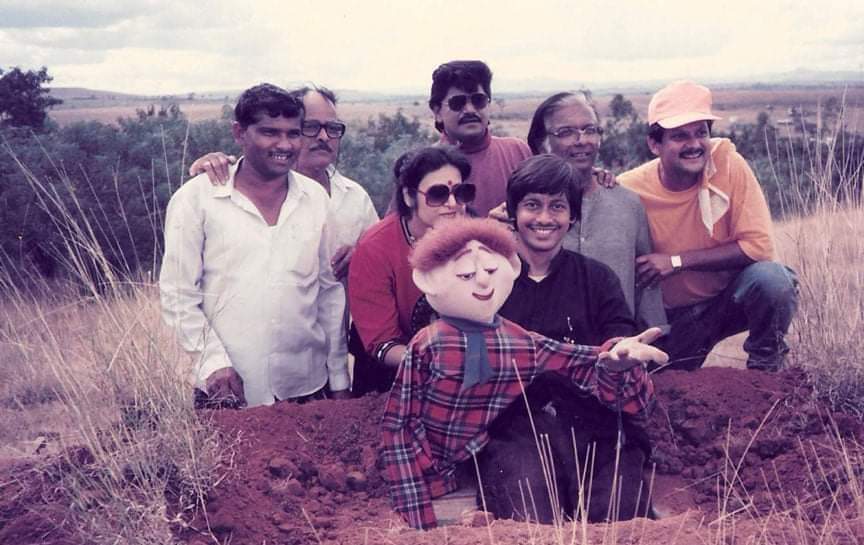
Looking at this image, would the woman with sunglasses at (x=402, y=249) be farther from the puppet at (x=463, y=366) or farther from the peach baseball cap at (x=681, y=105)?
the peach baseball cap at (x=681, y=105)

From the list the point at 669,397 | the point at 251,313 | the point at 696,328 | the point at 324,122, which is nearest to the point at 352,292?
Result: the point at 251,313

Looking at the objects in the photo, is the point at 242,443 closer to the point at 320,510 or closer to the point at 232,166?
the point at 320,510

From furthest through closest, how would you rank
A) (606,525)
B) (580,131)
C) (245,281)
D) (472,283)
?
(580,131) → (245,281) → (472,283) → (606,525)

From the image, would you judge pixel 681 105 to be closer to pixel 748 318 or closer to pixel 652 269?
pixel 652 269

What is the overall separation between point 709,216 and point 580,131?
0.89 metres

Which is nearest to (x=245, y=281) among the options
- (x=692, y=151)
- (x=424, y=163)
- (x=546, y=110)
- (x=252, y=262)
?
(x=252, y=262)

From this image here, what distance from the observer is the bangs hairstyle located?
360 cm

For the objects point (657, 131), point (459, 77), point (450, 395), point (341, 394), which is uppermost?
point (459, 77)

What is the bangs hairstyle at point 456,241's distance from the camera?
3.60m

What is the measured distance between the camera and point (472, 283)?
358cm

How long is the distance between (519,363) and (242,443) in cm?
128

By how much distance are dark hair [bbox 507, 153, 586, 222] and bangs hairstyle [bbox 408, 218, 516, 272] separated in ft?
1.29

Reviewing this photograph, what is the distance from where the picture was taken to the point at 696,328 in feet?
17.8

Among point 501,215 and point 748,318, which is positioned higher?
point 501,215
